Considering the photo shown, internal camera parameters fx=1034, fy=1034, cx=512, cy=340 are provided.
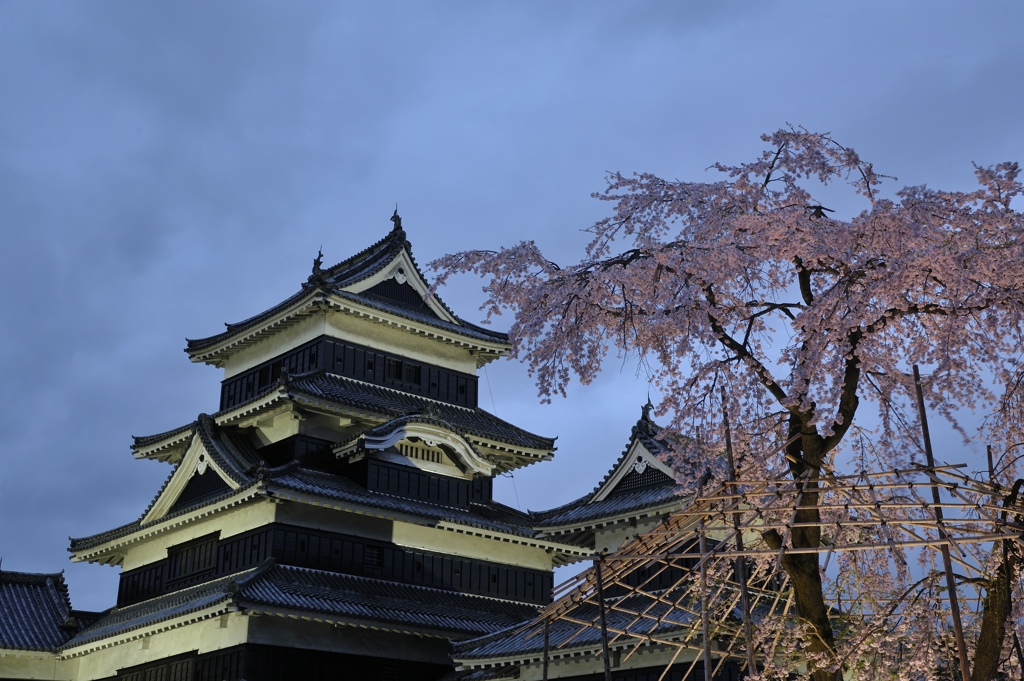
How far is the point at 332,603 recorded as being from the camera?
2478 centimetres

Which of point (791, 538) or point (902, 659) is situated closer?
point (791, 538)

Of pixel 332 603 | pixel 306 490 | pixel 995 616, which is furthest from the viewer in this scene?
pixel 306 490

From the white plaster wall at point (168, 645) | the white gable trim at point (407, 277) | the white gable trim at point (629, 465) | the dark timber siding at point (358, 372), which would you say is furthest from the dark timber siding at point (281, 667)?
the white gable trim at point (407, 277)

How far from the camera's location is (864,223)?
1180 cm

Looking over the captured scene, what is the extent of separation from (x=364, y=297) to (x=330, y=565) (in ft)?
26.6

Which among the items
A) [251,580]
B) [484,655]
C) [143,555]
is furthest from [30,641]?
[484,655]

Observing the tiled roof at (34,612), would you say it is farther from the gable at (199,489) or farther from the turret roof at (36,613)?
the gable at (199,489)

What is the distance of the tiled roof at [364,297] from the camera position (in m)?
29.9

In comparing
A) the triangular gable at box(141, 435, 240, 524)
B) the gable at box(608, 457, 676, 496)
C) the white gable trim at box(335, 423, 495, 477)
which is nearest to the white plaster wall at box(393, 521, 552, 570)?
the white gable trim at box(335, 423, 495, 477)

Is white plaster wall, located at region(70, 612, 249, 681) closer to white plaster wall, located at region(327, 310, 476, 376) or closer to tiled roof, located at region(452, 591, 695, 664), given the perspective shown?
tiled roof, located at region(452, 591, 695, 664)

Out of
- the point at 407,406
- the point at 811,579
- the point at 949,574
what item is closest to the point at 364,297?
the point at 407,406

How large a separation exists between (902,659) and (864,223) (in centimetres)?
568

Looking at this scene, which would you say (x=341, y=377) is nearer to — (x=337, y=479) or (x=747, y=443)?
(x=337, y=479)

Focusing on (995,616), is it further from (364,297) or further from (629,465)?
(364,297)
